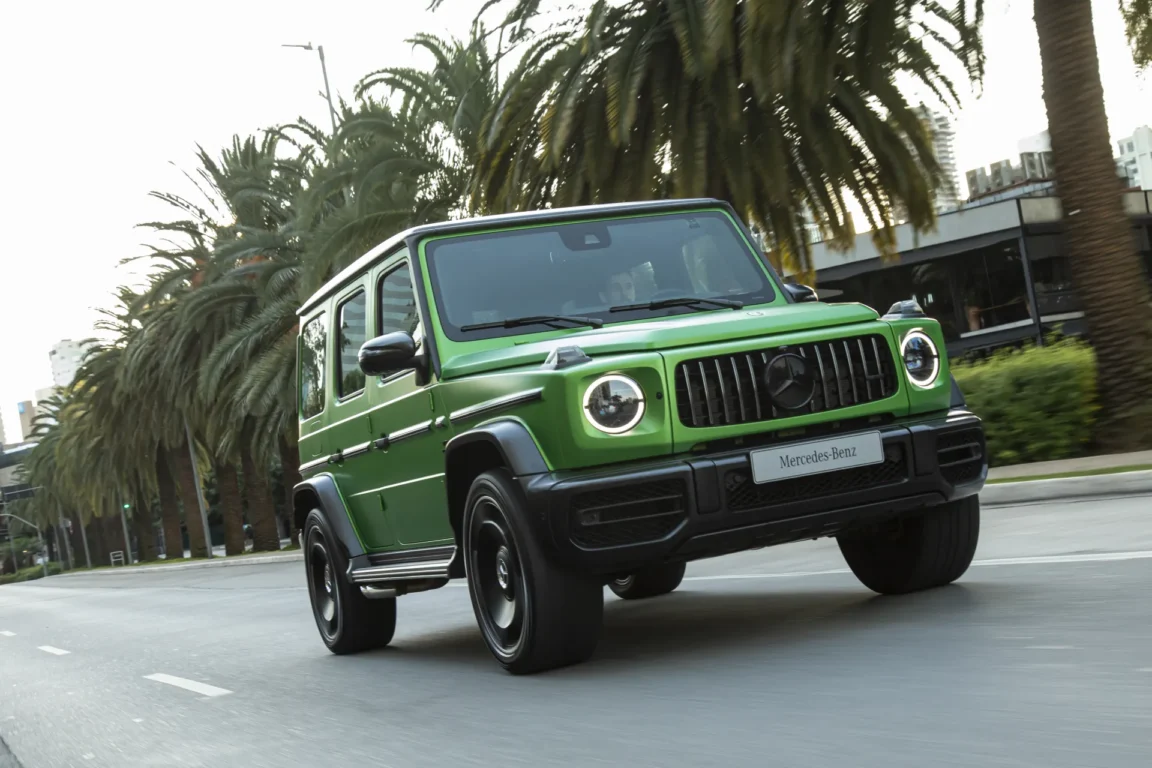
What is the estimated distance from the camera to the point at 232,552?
159 ft

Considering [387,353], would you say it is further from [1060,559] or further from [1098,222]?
[1098,222]

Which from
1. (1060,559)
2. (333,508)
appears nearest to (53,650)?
(333,508)

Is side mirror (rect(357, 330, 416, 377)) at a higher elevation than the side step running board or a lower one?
higher

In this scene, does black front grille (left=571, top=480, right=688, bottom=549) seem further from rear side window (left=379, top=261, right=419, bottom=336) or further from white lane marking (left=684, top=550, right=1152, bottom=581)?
white lane marking (left=684, top=550, right=1152, bottom=581)

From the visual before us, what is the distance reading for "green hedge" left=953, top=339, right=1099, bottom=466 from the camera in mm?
14820

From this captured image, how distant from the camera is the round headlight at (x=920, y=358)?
614 centimetres

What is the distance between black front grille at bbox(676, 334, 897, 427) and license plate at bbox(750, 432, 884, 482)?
14 centimetres

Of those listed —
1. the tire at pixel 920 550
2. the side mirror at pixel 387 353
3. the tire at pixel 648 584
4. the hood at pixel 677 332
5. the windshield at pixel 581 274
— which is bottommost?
the tire at pixel 648 584

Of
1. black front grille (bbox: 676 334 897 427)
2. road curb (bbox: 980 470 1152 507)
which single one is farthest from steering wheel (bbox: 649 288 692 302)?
road curb (bbox: 980 470 1152 507)

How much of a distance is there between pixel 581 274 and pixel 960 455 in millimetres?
1929

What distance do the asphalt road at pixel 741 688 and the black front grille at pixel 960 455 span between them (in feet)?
1.81

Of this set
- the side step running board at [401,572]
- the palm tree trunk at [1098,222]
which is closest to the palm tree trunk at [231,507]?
the palm tree trunk at [1098,222]

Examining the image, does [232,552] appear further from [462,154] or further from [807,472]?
[807,472]

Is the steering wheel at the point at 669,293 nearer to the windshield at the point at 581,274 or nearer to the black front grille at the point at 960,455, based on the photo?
the windshield at the point at 581,274
